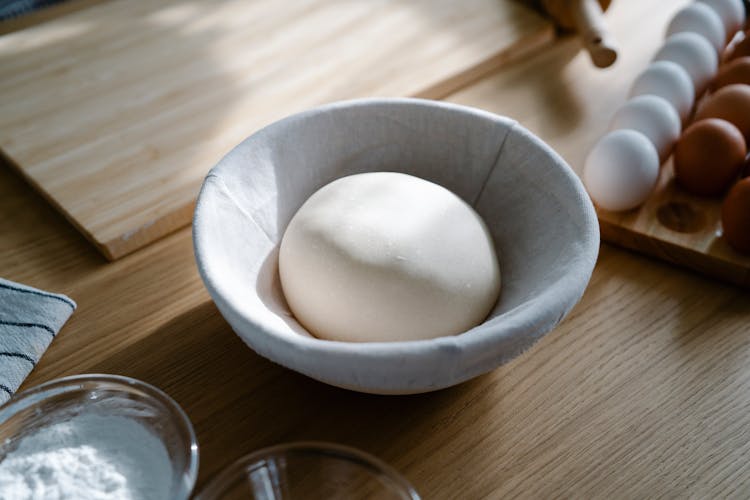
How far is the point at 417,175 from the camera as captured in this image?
26.9 inches

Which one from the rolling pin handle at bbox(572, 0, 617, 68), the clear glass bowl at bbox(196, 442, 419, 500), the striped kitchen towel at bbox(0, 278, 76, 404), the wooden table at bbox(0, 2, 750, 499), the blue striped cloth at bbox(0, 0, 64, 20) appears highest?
the blue striped cloth at bbox(0, 0, 64, 20)

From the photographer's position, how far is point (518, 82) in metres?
0.93

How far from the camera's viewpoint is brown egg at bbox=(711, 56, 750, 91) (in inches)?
31.6

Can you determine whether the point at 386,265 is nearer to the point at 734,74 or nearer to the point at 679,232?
the point at 679,232

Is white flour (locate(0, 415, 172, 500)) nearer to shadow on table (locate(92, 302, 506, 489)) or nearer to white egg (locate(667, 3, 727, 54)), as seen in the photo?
shadow on table (locate(92, 302, 506, 489))

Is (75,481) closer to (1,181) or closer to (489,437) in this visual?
(489,437)

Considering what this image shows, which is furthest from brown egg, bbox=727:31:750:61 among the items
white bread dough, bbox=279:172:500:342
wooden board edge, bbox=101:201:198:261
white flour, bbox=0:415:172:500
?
white flour, bbox=0:415:172:500

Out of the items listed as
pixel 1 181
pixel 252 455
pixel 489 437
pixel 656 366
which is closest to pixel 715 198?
pixel 656 366

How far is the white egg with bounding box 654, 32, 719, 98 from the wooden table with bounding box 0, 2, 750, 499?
26 cm

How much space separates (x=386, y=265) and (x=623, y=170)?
0.29m

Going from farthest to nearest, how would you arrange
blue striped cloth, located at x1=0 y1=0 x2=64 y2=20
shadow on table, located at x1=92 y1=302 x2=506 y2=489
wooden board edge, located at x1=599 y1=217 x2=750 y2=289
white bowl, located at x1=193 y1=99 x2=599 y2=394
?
blue striped cloth, located at x1=0 y1=0 x2=64 y2=20 < wooden board edge, located at x1=599 y1=217 x2=750 y2=289 < shadow on table, located at x1=92 y1=302 x2=506 y2=489 < white bowl, located at x1=193 y1=99 x2=599 y2=394

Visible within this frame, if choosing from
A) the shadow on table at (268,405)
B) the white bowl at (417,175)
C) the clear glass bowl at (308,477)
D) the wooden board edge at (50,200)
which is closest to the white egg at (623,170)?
the white bowl at (417,175)

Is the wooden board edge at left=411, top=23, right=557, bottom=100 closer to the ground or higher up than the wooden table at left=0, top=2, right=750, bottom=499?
higher up

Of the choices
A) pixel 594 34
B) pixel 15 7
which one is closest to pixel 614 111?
pixel 594 34
